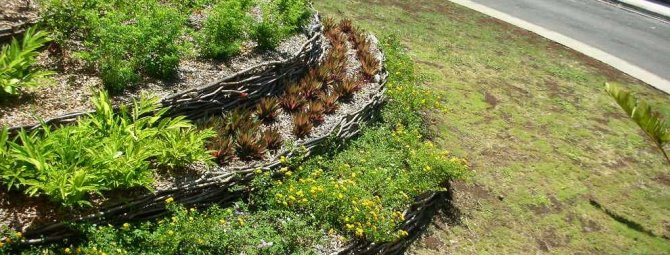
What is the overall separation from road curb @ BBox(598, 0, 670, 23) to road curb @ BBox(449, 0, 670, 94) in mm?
7354

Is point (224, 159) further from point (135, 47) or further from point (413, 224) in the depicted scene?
point (413, 224)

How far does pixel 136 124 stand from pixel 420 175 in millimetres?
3723

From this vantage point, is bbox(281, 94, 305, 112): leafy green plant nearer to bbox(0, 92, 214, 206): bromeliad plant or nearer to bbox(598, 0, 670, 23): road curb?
bbox(0, 92, 214, 206): bromeliad plant

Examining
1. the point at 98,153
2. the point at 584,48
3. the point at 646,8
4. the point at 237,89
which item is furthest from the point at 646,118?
the point at 646,8

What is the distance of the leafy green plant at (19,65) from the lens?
5.58 metres

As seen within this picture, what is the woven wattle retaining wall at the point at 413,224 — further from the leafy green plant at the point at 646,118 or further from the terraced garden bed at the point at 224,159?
the leafy green plant at the point at 646,118

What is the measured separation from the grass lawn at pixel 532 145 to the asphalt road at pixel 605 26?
2.03 metres

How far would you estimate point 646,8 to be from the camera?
21.8 m

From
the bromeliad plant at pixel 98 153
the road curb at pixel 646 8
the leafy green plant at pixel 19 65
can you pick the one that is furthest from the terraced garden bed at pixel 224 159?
the road curb at pixel 646 8

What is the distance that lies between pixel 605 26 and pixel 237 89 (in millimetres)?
15706

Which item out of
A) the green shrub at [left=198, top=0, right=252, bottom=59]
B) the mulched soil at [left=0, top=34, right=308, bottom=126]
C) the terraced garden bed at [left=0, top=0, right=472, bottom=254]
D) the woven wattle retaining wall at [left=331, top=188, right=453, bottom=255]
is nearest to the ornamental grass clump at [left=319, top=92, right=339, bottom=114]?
the terraced garden bed at [left=0, top=0, right=472, bottom=254]

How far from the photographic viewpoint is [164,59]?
21.9 ft

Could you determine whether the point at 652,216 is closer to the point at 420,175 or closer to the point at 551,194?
the point at 551,194

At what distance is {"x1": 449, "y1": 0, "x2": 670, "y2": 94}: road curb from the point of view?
14.4 metres
